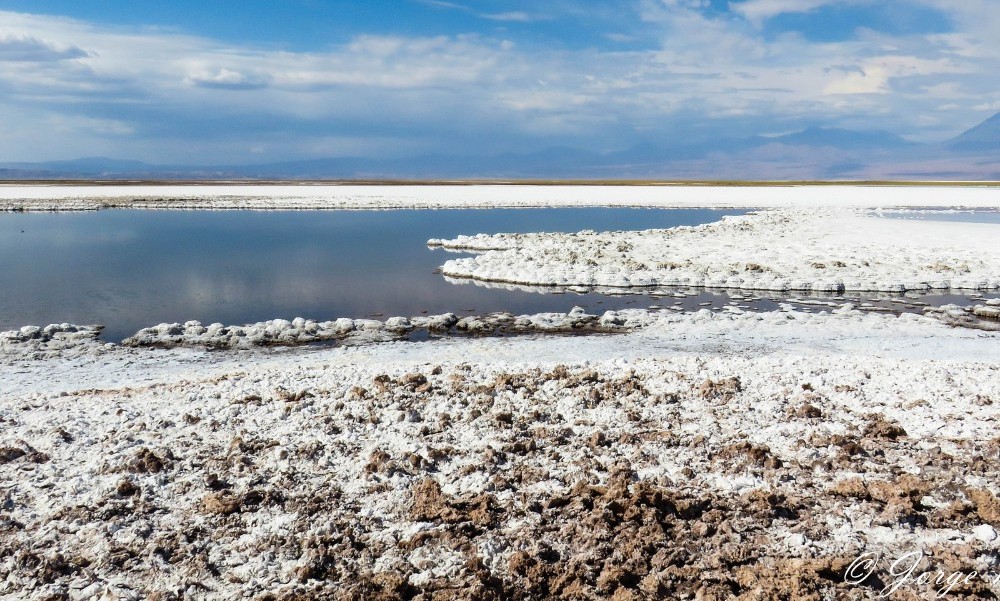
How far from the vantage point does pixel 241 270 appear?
18.6 meters

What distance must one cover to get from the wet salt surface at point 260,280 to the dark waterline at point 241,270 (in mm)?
38

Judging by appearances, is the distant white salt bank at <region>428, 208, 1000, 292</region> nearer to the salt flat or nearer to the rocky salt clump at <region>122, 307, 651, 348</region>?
the rocky salt clump at <region>122, 307, 651, 348</region>

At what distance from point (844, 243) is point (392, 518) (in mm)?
19802

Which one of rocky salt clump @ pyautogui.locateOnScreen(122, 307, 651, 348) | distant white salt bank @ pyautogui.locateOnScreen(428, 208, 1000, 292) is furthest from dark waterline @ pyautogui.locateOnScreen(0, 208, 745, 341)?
distant white salt bank @ pyautogui.locateOnScreen(428, 208, 1000, 292)

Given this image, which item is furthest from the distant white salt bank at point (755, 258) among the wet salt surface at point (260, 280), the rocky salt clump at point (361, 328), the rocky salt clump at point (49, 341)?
the rocky salt clump at point (49, 341)

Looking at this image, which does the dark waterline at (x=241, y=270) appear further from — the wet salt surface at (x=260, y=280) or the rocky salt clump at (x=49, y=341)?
the rocky salt clump at (x=49, y=341)

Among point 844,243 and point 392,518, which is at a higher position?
point 844,243

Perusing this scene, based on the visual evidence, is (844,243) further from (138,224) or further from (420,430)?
(138,224)

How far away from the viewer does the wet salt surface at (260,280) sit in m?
13.5

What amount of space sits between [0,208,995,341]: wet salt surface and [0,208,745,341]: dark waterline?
4 centimetres

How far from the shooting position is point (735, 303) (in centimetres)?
1376

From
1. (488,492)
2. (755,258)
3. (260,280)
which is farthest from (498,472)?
(755,258)

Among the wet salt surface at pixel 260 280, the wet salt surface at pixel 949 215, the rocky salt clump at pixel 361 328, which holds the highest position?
the wet salt surface at pixel 949 215

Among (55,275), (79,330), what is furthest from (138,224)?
(79,330)
